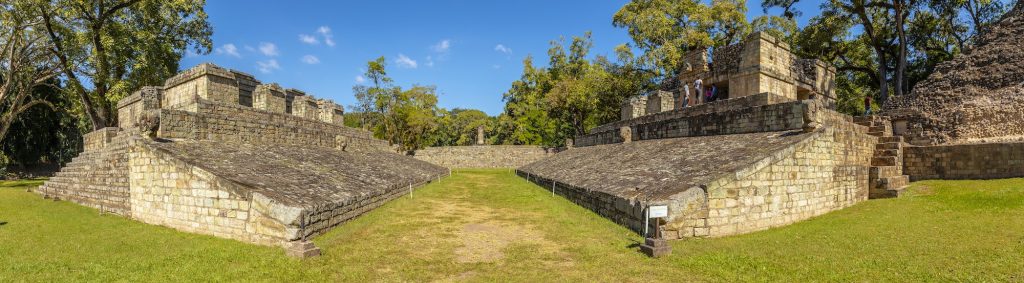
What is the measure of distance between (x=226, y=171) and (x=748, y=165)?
415 inches

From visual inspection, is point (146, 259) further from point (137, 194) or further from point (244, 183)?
point (137, 194)

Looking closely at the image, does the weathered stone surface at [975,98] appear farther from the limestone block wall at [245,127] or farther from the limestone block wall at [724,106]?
the limestone block wall at [245,127]

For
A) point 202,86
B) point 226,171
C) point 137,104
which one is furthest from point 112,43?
point 226,171

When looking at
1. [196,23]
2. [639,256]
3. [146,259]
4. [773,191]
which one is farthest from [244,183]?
[196,23]

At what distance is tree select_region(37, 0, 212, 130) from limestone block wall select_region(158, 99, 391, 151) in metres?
9.10

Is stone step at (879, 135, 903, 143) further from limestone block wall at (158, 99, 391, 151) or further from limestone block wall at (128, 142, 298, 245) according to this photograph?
limestone block wall at (158, 99, 391, 151)

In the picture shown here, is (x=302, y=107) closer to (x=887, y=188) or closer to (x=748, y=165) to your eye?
(x=748, y=165)

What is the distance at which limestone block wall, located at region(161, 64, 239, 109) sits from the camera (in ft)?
53.2

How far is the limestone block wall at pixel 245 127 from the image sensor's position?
40.9 ft

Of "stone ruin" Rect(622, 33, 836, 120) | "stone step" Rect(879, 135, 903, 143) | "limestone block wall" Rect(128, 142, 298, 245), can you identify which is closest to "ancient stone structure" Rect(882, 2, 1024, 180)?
"stone step" Rect(879, 135, 903, 143)

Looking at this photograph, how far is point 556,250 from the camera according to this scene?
294 inches

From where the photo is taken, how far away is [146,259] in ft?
22.5

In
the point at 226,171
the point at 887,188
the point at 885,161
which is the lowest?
the point at 887,188

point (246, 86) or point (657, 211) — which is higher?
point (246, 86)
